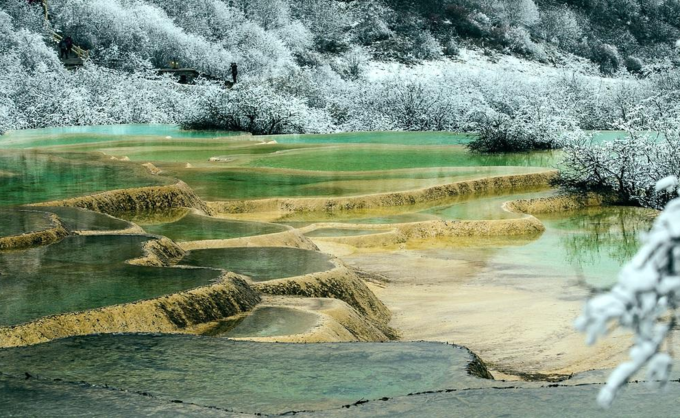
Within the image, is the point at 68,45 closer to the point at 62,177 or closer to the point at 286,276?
the point at 62,177

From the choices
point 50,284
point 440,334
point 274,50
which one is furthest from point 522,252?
point 274,50

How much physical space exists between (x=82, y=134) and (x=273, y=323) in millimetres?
18291

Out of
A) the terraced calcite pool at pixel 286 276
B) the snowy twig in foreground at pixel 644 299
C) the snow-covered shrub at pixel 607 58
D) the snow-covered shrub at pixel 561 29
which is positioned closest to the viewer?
the snowy twig in foreground at pixel 644 299

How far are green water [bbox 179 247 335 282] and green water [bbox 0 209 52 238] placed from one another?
1074mm

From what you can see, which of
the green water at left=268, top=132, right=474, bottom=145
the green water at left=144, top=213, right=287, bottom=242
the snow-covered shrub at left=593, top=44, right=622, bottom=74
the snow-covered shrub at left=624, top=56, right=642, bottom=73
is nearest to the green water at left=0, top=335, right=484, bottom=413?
the green water at left=144, top=213, right=287, bottom=242

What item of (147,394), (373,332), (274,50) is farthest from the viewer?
(274,50)

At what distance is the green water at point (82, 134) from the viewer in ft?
71.2

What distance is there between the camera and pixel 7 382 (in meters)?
3.65

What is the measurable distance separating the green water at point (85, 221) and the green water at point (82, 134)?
12109 mm

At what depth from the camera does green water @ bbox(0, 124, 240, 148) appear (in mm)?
21703

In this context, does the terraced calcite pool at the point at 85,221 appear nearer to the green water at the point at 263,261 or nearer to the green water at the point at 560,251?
the green water at the point at 263,261

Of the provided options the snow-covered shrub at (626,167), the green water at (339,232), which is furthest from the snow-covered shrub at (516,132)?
the green water at (339,232)

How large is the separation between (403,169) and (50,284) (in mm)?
11053

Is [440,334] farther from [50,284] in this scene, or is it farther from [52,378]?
[52,378]
